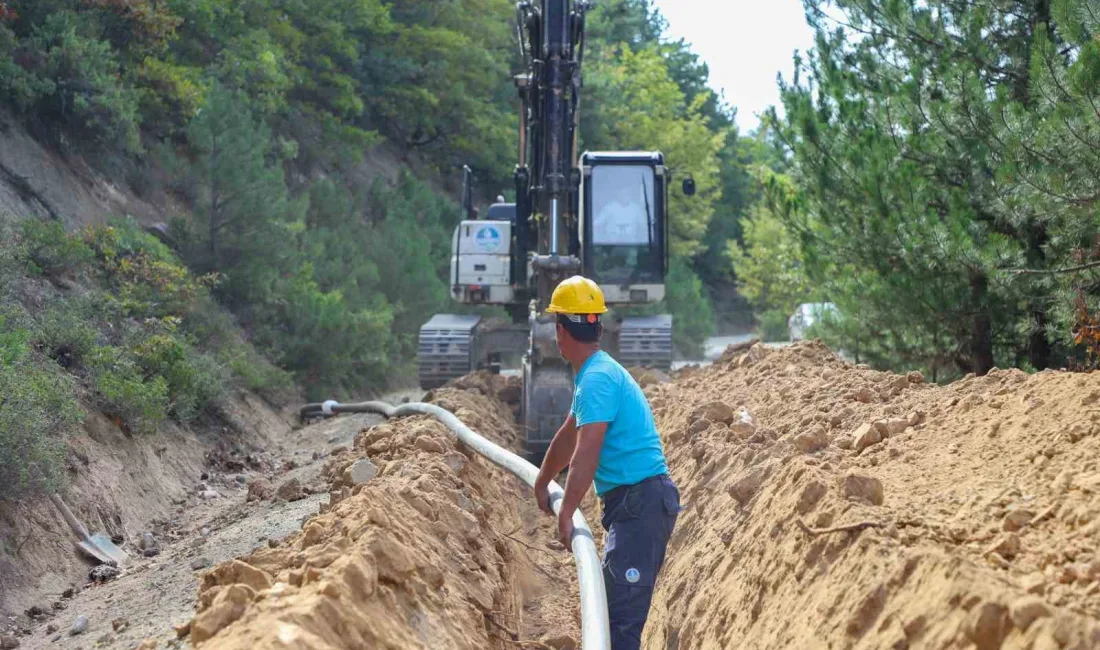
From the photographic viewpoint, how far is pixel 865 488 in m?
5.68

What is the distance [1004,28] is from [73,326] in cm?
954

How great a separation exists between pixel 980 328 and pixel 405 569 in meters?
7.75

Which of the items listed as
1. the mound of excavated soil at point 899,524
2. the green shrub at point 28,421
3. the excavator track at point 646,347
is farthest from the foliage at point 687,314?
the mound of excavated soil at point 899,524

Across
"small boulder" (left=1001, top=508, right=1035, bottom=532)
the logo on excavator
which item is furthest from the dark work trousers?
the logo on excavator

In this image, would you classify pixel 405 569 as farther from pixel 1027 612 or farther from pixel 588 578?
pixel 1027 612

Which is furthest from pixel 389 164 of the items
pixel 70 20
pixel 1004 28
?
pixel 1004 28

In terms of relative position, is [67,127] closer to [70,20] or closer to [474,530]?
[70,20]

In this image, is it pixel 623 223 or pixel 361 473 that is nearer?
pixel 361 473

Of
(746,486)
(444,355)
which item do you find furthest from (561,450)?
(444,355)

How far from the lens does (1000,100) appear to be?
33.9 feet

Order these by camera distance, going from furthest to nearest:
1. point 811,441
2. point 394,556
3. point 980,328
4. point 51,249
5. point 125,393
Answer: point 51,249 → point 125,393 → point 980,328 → point 811,441 → point 394,556

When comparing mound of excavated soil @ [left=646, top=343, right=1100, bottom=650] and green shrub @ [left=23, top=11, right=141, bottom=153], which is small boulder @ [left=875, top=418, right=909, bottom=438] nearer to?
mound of excavated soil @ [left=646, top=343, right=1100, bottom=650]

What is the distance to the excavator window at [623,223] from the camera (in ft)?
52.3

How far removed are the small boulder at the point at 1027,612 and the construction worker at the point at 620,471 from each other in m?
2.19
